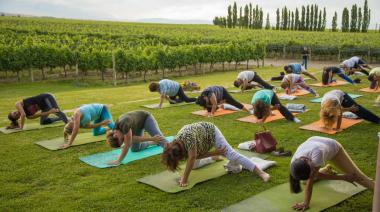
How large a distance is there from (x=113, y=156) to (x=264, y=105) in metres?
3.26

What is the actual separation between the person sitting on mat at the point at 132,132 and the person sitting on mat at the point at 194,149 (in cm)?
121

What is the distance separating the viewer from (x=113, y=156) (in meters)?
7.50

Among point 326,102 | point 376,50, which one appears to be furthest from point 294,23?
point 326,102

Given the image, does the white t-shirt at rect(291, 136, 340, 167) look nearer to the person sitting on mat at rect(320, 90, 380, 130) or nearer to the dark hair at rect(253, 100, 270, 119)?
the person sitting on mat at rect(320, 90, 380, 130)

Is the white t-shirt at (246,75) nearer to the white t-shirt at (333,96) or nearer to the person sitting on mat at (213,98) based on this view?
the person sitting on mat at (213,98)

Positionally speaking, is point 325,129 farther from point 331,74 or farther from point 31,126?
point 31,126

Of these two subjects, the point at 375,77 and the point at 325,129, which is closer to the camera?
the point at 325,129

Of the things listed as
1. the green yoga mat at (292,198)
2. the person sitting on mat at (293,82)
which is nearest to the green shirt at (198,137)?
the green yoga mat at (292,198)

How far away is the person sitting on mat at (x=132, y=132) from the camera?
6.30 m

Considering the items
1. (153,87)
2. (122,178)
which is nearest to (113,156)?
(122,178)

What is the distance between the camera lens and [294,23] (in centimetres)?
8144

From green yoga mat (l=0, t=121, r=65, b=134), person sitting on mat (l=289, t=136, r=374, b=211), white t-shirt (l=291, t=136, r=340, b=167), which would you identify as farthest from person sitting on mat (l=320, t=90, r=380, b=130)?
green yoga mat (l=0, t=121, r=65, b=134)

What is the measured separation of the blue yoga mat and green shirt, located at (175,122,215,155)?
2.03m

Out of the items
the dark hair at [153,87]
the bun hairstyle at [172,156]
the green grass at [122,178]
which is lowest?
the green grass at [122,178]
